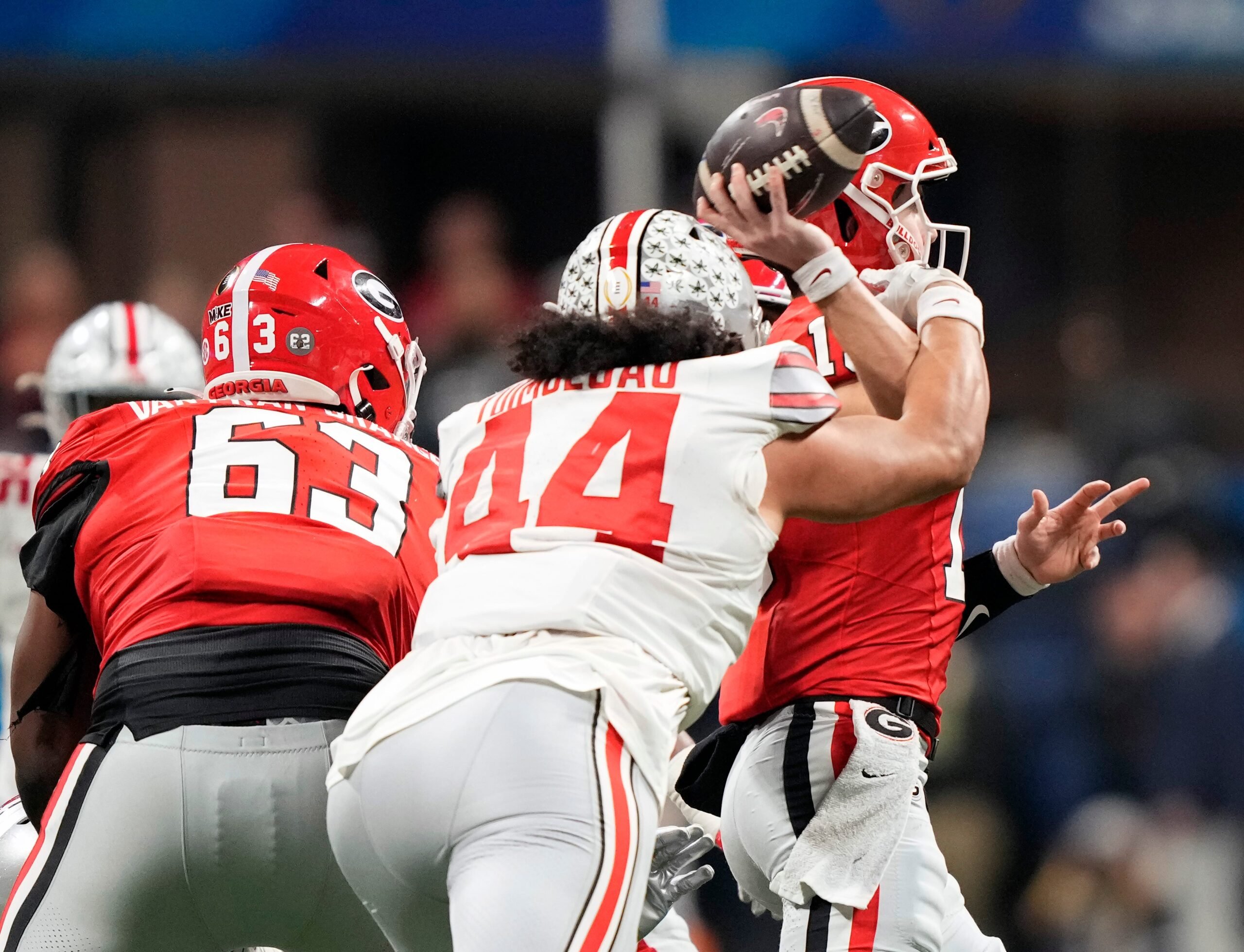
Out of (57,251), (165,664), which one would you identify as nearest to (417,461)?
(165,664)

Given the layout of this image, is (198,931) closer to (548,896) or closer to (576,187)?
(548,896)

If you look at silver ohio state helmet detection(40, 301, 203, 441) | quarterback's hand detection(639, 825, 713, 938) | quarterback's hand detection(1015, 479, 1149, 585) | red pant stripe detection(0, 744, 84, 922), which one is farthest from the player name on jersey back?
silver ohio state helmet detection(40, 301, 203, 441)

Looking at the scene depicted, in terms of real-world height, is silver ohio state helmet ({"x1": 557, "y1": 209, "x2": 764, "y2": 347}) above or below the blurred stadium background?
above

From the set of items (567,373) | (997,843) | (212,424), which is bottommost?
(997,843)

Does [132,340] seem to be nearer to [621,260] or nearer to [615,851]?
[621,260]

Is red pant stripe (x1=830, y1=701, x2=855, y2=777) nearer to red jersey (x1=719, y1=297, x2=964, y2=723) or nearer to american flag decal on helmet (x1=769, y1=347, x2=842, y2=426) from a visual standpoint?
red jersey (x1=719, y1=297, x2=964, y2=723)

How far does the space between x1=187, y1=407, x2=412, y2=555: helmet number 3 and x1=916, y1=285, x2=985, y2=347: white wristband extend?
3.80 feet

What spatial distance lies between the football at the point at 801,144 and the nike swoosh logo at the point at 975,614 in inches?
41.4

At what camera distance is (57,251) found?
409 inches

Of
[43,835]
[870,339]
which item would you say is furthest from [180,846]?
[870,339]

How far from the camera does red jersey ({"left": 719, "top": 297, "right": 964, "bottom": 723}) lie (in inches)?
143

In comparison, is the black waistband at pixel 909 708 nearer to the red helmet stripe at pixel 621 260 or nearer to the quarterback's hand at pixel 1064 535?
the quarterback's hand at pixel 1064 535

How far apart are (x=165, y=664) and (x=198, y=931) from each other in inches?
20.5

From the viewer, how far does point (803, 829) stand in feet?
11.6
